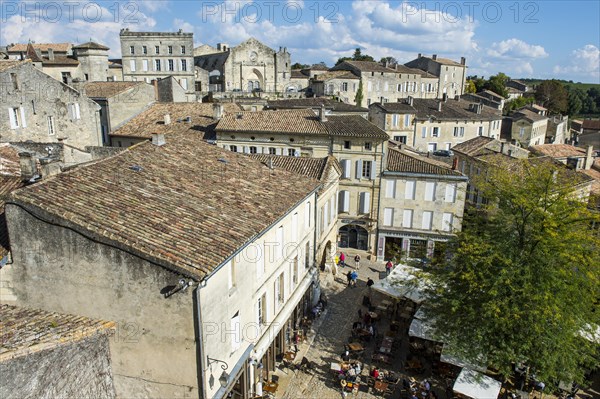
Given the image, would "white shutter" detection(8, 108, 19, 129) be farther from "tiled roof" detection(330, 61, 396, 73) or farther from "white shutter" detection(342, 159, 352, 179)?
"tiled roof" detection(330, 61, 396, 73)

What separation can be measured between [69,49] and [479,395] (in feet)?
222

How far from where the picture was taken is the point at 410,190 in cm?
2955

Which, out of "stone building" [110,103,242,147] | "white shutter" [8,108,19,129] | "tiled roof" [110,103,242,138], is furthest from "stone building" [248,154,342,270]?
"white shutter" [8,108,19,129]

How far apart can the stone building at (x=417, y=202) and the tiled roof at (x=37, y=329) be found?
21853 mm

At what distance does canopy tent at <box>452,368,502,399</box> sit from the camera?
15289mm

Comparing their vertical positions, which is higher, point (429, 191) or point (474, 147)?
point (474, 147)

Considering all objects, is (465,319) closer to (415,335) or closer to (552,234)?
(415,335)

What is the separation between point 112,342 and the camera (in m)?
11.4

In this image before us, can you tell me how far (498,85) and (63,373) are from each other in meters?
101

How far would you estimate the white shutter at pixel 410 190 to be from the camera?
2936 centimetres

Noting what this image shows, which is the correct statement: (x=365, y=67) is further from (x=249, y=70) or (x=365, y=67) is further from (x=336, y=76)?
(x=249, y=70)

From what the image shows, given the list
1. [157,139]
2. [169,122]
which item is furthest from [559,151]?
[157,139]

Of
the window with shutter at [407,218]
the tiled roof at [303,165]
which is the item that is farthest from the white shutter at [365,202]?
the tiled roof at [303,165]

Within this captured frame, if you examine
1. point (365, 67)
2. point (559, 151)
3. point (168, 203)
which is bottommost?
point (559, 151)
